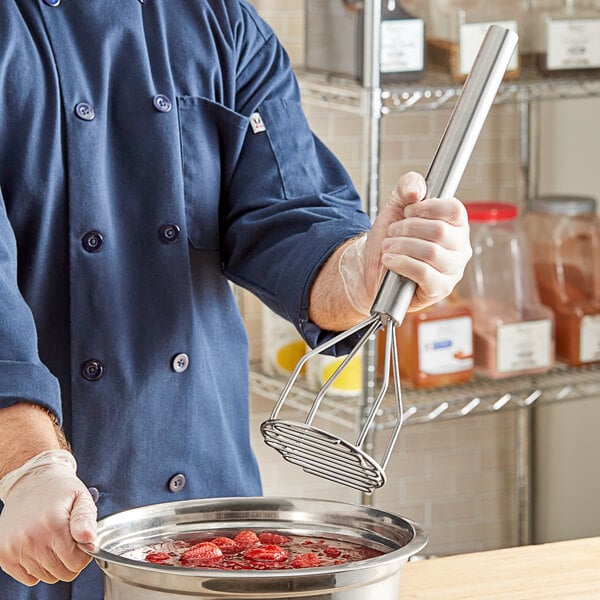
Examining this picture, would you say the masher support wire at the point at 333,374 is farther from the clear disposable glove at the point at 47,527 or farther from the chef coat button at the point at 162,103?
the chef coat button at the point at 162,103

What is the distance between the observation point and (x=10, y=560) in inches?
35.0

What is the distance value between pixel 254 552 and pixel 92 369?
43 centimetres

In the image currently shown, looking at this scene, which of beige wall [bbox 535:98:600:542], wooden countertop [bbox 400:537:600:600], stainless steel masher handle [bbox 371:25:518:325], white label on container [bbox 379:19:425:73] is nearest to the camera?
stainless steel masher handle [bbox 371:25:518:325]

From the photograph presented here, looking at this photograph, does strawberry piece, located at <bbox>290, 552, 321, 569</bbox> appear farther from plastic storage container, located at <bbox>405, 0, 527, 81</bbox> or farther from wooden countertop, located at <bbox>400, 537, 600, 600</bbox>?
plastic storage container, located at <bbox>405, 0, 527, 81</bbox>

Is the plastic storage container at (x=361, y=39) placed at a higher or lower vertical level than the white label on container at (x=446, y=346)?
higher

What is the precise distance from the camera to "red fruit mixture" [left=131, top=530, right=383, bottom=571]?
900 millimetres

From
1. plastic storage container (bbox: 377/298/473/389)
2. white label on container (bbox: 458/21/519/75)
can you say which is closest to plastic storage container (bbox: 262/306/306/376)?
plastic storage container (bbox: 377/298/473/389)

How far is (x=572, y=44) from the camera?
2273mm

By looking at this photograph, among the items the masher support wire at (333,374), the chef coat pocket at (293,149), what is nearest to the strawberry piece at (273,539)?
the masher support wire at (333,374)

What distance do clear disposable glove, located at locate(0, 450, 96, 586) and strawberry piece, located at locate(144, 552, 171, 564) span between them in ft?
0.18

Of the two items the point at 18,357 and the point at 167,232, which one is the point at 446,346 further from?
the point at 18,357

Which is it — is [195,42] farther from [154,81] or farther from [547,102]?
[547,102]

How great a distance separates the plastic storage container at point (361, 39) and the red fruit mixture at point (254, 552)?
126 cm

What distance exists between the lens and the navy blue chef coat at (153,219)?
1261mm
